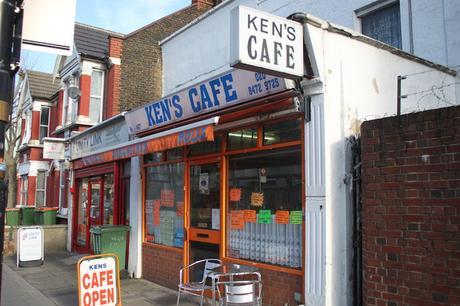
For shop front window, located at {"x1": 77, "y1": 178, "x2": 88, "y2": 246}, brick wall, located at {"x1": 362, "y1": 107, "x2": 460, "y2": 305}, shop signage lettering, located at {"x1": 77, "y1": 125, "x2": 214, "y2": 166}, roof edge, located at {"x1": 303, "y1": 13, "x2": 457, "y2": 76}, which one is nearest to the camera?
brick wall, located at {"x1": 362, "y1": 107, "x2": 460, "y2": 305}

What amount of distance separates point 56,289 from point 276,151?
17.8 ft

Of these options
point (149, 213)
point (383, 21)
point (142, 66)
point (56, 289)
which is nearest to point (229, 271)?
point (149, 213)

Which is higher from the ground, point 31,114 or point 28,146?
point 31,114

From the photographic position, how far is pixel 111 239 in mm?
9734

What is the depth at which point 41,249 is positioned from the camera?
38.3ft

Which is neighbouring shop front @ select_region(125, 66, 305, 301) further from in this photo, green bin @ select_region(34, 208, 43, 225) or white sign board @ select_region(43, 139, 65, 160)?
green bin @ select_region(34, 208, 43, 225)

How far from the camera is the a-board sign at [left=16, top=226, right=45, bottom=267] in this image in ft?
37.3

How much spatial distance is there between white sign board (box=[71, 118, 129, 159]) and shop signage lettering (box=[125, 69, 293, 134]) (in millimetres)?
1139

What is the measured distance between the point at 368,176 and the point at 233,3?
7520mm

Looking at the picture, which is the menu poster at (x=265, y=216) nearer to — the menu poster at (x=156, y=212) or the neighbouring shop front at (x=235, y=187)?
the neighbouring shop front at (x=235, y=187)

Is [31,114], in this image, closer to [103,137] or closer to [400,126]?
[103,137]

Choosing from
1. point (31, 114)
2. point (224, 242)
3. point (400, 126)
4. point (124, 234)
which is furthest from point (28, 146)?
point (400, 126)

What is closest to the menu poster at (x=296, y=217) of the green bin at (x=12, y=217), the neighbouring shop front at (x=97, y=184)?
the neighbouring shop front at (x=97, y=184)

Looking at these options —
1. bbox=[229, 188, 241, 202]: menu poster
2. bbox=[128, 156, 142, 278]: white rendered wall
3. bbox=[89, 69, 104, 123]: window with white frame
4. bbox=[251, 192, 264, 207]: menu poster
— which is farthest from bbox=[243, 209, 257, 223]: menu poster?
bbox=[89, 69, 104, 123]: window with white frame
